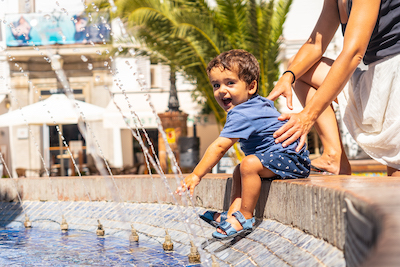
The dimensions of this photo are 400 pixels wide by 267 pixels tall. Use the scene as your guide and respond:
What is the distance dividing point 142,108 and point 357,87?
428 inches

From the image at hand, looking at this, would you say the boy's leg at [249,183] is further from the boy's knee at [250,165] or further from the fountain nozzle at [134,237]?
the fountain nozzle at [134,237]

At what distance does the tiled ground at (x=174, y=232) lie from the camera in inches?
68.1

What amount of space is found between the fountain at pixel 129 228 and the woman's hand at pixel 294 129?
37 centimetres

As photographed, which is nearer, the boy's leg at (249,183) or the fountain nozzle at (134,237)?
the boy's leg at (249,183)

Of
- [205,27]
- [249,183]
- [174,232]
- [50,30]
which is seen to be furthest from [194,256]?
[50,30]

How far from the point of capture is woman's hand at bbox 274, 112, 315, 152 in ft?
6.97

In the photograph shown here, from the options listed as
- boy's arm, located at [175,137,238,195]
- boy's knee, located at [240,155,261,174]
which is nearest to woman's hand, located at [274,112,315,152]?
boy's knee, located at [240,155,261,174]

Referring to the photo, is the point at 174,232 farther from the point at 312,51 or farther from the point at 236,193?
the point at 312,51

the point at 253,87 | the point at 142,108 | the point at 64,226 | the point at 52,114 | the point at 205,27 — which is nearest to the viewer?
the point at 253,87

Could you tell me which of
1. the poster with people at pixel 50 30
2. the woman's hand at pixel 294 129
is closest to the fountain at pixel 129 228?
the woman's hand at pixel 294 129

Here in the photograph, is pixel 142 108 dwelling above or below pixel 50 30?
below

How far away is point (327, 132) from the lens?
2.68 metres

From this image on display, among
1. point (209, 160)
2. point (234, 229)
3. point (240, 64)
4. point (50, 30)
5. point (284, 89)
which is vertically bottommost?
point (234, 229)

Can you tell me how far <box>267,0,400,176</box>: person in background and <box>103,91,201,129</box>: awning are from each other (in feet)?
26.4
